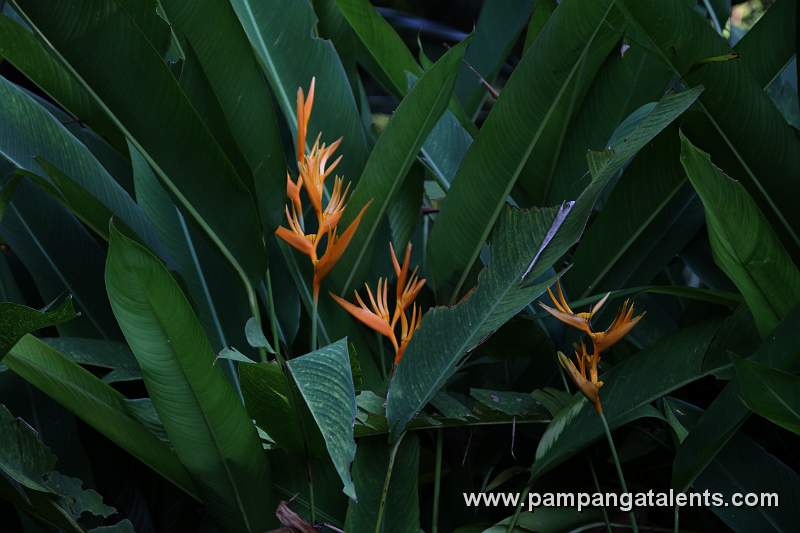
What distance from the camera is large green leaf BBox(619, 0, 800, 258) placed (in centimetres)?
78

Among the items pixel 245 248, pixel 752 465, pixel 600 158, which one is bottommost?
pixel 752 465

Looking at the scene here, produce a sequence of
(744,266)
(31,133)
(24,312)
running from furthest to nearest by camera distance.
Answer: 1. (31,133)
2. (744,266)
3. (24,312)

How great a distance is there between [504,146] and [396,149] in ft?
0.35

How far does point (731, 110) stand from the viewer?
2.69 ft

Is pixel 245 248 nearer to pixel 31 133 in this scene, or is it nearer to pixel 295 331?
pixel 295 331

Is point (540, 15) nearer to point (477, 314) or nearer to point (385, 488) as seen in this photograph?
point (477, 314)

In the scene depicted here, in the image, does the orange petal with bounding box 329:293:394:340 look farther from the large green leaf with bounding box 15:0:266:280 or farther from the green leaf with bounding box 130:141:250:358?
the green leaf with bounding box 130:141:250:358

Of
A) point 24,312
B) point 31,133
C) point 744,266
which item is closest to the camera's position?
point 24,312

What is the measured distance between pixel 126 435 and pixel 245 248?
20 cm

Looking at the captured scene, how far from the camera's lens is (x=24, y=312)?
0.61 m

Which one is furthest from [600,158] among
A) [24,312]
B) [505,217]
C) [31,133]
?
[31,133]

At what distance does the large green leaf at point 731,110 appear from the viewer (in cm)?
78

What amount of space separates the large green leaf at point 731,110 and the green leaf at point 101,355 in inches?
22.8

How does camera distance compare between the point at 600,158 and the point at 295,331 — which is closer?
the point at 600,158
